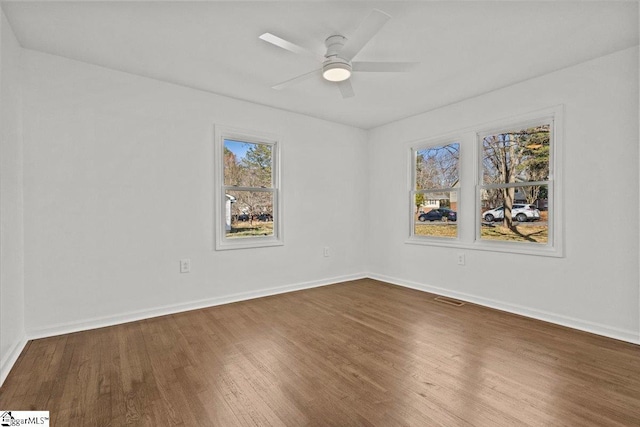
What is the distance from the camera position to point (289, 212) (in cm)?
437

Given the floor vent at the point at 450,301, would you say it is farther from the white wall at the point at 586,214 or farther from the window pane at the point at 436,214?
the window pane at the point at 436,214

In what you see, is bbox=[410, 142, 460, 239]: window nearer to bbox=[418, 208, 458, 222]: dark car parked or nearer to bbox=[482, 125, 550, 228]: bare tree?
bbox=[418, 208, 458, 222]: dark car parked

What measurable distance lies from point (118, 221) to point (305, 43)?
2.47 m

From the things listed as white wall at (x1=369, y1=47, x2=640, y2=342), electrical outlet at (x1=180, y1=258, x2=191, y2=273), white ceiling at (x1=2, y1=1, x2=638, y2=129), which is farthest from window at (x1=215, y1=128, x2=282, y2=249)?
white wall at (x1=369, y1=47, x2=640, y2=342)

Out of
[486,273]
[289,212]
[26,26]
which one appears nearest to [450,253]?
[486,273]

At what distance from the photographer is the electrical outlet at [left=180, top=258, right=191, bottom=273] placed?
3.47 meters

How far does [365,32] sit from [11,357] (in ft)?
11.2

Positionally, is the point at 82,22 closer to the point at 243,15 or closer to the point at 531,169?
the point at 243,15

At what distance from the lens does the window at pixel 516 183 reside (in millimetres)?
3309

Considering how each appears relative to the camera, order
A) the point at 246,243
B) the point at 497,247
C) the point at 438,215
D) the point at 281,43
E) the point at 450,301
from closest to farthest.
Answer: the point at 281,43 < the point at 497,247 < the point at 450,301 < the point at 246,243 < the point at 438,215

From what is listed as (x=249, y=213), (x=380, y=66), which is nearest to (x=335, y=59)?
(x=380, y=66)

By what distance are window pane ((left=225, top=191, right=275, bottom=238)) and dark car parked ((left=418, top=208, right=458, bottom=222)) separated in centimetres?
220

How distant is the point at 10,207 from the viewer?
92.1 inches

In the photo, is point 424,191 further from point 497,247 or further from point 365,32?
point 365,32
